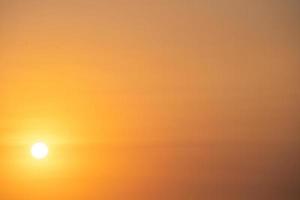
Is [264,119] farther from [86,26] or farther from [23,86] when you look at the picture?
[23,86]

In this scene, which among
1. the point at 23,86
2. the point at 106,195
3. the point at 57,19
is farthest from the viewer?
the point at 106,195

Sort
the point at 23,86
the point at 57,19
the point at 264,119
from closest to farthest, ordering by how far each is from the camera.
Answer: the point at 57,19
the point at 23,86
the point at 264,119

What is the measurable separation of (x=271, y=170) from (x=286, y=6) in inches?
31.6

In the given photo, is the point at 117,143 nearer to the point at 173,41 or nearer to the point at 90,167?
the point at 90,167

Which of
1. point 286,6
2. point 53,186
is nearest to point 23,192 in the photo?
point 53,186

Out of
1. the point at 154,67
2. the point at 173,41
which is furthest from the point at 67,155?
the point at 173,41

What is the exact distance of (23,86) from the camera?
1.64m

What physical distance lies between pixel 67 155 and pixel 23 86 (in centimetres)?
38

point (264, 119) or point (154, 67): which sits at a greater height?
point (154, 67)

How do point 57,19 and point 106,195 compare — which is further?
point 106,195

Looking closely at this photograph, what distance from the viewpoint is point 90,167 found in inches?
72.6

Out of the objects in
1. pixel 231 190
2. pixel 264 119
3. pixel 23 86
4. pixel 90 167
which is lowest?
pixel 231 190

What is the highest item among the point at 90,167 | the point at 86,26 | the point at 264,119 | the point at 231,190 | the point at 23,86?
the point at 86,26

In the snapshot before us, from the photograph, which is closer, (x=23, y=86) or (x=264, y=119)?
(x=23, y=86)
